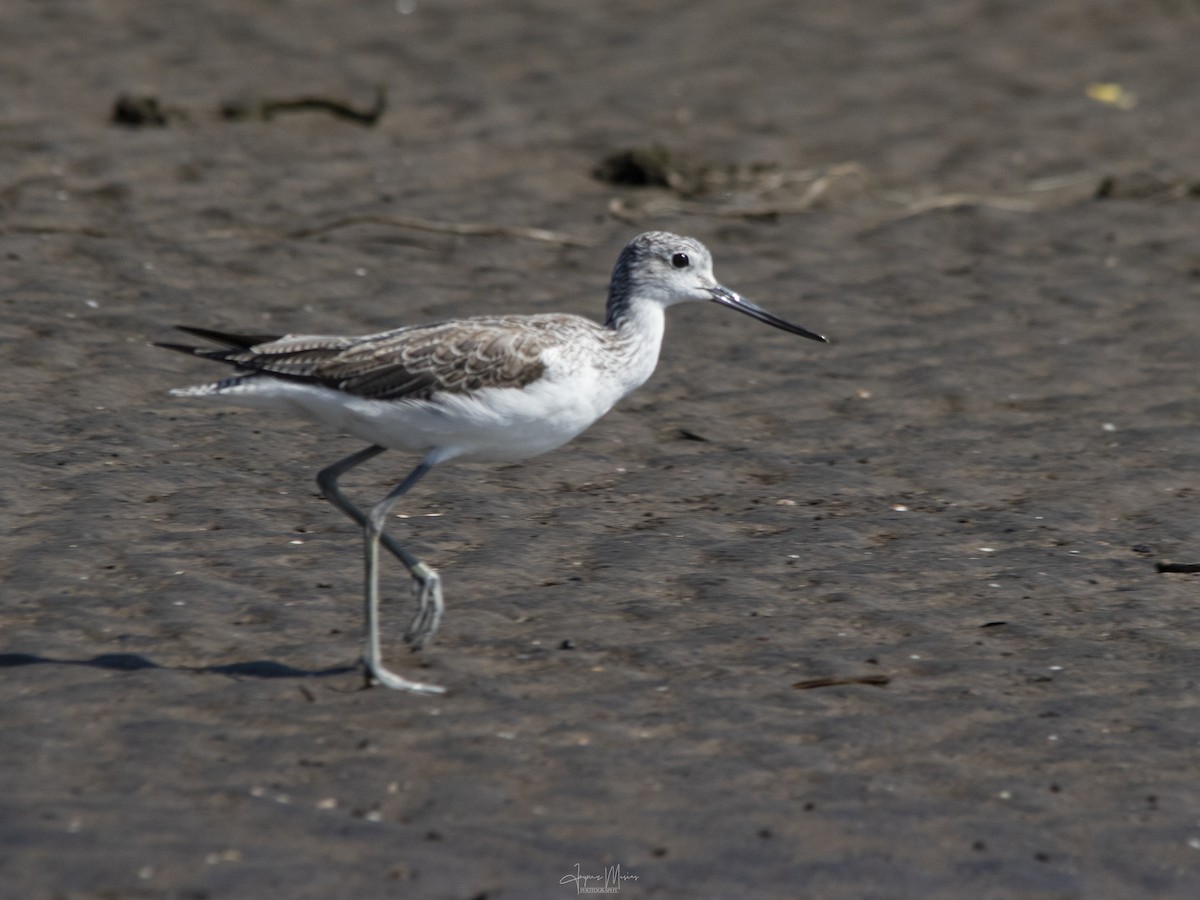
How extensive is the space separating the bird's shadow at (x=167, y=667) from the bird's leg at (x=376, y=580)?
24cm

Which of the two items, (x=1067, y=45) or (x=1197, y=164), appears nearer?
(x=1197, y=164)

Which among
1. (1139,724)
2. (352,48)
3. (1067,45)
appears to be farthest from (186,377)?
(1067,45)

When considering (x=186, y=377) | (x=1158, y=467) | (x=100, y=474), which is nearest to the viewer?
(x=100, y=474)

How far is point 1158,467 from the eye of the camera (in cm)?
825

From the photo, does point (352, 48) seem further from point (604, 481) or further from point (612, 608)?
point (612, 608)

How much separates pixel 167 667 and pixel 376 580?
0.78 m

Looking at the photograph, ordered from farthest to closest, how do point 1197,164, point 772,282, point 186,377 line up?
point 1197,164, point 772,282, point 186,377

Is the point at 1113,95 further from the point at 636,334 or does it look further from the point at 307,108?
the point at 636,334

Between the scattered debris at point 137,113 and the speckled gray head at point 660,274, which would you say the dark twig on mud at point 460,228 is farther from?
the speckled gray head at point 660,274

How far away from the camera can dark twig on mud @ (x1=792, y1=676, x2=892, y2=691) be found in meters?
6.03

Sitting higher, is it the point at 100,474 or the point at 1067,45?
the point at 1067,45

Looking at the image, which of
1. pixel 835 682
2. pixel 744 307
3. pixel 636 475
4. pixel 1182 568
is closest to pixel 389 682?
pixel 835 682

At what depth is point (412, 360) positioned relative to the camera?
6.25 m

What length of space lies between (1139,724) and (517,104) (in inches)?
334
